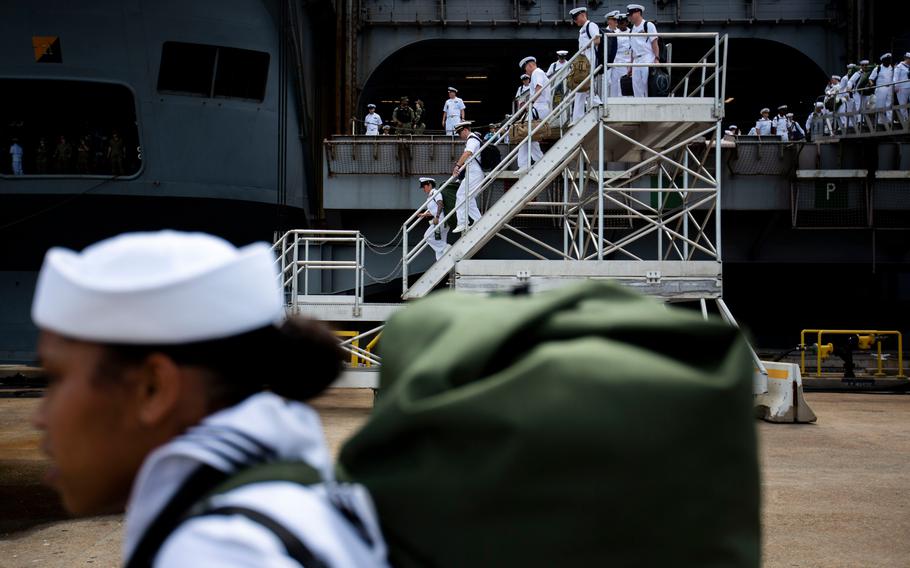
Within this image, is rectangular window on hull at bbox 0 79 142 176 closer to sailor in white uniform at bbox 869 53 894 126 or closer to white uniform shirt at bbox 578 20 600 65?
white uniform shirt at bbox 578 20 600 65

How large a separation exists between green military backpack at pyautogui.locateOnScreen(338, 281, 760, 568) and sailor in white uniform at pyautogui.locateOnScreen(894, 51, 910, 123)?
1998cm

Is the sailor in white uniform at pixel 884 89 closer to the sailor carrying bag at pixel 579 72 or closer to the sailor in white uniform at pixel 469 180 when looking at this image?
the sailor carrying bag at pixel 579 72

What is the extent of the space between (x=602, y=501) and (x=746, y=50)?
3344cm

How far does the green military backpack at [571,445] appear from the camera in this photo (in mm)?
1111

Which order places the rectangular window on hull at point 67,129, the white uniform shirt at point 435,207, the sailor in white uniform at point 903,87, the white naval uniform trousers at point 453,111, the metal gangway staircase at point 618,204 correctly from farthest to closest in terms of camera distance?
the white naval uniform trousers at point 453,111, the rectangular window on hull at point 67,129, the sailor in white uniform at point 903,87, the white uniform shirt at point 435,207, the metal gangway staircase at point 618,204

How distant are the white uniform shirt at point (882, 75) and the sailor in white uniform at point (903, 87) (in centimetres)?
12

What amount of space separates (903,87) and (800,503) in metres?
15.3

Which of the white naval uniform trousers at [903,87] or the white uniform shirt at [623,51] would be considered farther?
the white naval uniform trousers at [903,87]

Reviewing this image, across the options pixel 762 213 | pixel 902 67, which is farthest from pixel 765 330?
pixel 902 67

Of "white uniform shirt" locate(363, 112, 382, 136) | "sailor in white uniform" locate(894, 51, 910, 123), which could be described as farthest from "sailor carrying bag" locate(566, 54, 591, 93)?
"white uniform shirt" locate(363, 112, 382, 136)

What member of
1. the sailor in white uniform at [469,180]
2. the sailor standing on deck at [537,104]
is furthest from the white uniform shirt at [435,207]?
the sailor standing on deck at [537,104]

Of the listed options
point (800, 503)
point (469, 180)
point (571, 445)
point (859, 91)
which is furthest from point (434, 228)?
point (571, 445)

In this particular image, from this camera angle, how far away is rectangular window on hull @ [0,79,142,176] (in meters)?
22.9

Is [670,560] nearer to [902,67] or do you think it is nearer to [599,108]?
[599,108]
